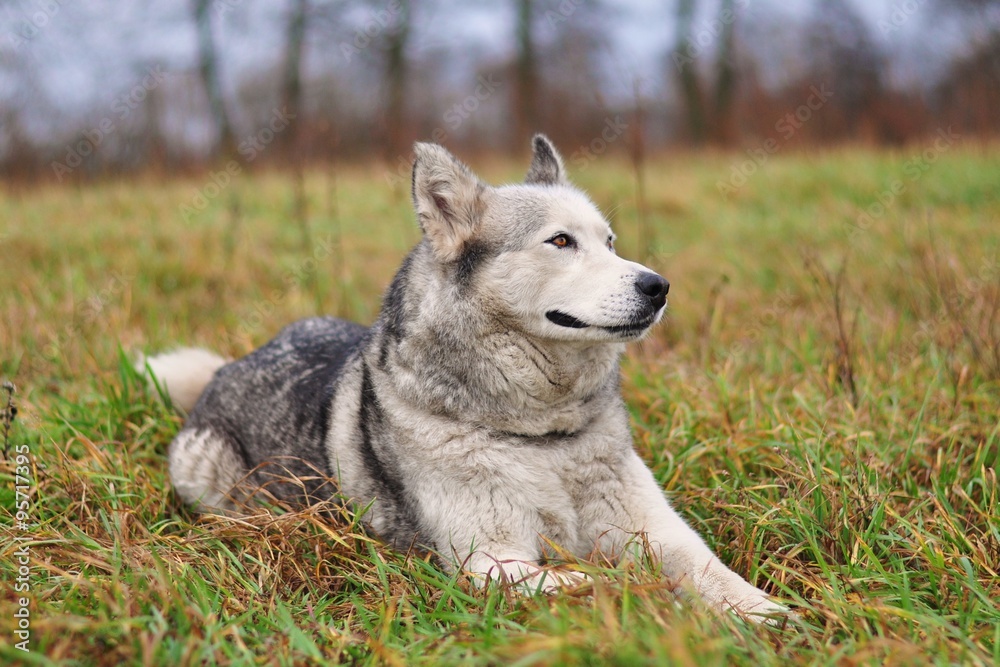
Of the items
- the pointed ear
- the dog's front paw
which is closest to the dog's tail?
the pointed ear

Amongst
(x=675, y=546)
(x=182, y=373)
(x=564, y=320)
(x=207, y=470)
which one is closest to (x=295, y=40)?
(x=182, y=373)

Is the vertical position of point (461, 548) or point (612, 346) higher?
point (612, 346)

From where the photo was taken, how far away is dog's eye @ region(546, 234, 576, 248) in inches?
119

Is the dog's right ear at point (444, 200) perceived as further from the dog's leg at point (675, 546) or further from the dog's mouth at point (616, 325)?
the dog's leg at point (675, 546)

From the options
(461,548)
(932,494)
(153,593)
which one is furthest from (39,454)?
(932,494)

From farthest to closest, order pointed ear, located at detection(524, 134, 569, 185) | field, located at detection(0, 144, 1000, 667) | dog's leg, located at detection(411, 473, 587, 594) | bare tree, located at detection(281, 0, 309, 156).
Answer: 1. bare tree, located at detection(281, 0, 309, 156)
2. pointed ear, located at detection(524, 134, 569, 185)
3. dog's leg, located at detection(411, 473, 587, 594)
4. field, located at detection(0, 144, 1000, 667)

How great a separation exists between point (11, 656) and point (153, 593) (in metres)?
0.42

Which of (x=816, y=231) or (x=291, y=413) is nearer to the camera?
(x=291, y=413)

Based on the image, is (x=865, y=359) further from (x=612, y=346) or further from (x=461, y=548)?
(x=461, y=548)

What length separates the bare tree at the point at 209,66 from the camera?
44.8ft

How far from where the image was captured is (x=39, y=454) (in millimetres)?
3422

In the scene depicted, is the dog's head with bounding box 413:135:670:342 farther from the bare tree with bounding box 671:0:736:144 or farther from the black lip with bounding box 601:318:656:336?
the bare tree with bounding box 671:0:736:144

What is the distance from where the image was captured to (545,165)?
3.62m

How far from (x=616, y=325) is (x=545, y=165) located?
1.17 m
